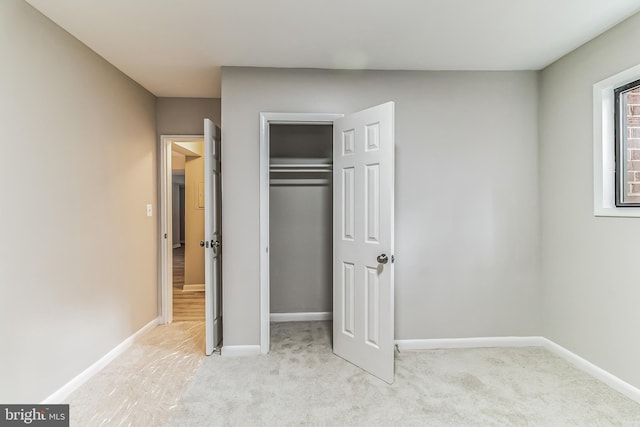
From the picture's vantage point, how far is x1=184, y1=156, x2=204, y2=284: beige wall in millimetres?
5523

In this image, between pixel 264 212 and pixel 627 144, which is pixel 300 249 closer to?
pixel 264 212

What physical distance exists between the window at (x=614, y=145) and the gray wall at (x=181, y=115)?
3.74m

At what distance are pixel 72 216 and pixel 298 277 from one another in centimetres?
233

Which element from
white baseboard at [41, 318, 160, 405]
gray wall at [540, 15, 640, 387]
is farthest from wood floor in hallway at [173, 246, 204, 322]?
Result: gray wall at [540, 15, 640, 387]

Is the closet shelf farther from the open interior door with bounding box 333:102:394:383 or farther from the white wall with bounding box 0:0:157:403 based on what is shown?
the white wall with bounding box 0:0:157:403

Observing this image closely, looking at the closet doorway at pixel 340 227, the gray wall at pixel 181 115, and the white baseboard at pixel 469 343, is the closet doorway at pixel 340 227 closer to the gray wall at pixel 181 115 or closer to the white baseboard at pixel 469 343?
the white baseboard at pixel 469 343

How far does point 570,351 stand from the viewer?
2.88 meters

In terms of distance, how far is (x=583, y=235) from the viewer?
9.03 feet

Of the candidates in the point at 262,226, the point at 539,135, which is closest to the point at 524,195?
the point at 539,135

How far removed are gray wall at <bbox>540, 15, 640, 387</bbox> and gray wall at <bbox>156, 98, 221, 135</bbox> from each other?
3567mm

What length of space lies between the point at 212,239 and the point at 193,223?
286 cm

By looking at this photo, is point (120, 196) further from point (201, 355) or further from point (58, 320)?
point (201, 355)

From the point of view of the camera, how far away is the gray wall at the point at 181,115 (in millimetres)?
3922

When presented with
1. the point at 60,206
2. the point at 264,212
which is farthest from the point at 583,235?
the point at 60,206
